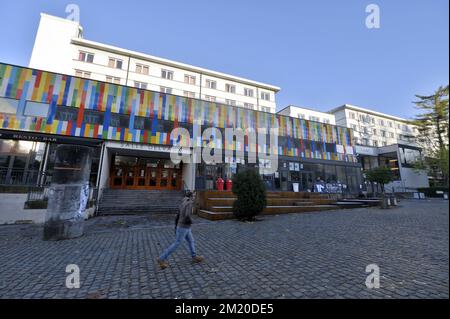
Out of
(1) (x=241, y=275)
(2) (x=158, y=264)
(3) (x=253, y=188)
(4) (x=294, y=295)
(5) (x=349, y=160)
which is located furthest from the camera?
(5) (x=349, y=160)

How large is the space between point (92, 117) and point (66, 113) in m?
1.94

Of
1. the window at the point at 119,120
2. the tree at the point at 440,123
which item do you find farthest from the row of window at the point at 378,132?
the tree at the point at 440,123

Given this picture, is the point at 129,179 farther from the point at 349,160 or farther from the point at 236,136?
the point at 349,160

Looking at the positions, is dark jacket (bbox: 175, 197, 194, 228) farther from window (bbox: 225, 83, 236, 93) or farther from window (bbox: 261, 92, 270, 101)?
window (bbox: 261, 92, 270, 101)

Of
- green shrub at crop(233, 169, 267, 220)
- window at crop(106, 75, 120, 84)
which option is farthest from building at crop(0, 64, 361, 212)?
window at crop(106, 75, 120, 84)

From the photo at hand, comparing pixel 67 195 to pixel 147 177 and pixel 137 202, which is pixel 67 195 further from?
pixel 147 177

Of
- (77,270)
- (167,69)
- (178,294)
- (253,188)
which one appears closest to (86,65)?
(167,69)

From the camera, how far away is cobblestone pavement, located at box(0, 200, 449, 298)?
3.59m

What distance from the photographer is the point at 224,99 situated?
3331cm

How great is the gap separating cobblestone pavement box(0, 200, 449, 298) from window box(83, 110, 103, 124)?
12084 mm

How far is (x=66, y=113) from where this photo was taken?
17.5m

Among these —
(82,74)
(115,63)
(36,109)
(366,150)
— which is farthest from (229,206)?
(366,150)

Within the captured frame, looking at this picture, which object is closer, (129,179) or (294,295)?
(294,295)

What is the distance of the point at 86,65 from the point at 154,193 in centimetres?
2132
